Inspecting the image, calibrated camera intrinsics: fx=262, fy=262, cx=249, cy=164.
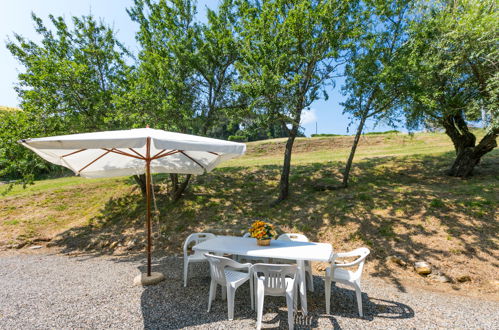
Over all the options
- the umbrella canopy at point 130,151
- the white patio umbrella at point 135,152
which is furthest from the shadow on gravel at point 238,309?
the umbrella canopy at point 130,151

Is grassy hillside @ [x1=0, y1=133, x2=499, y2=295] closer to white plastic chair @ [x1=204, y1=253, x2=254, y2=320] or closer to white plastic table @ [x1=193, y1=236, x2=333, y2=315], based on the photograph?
white plastic table @ [x1=193, y1=236, x2=333, y2=315]

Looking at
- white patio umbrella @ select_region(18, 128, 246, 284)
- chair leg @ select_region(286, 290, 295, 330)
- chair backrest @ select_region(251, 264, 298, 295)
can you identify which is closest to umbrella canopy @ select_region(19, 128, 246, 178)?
A: white patio umbrella @ select_region(18, 128, 246, 284)

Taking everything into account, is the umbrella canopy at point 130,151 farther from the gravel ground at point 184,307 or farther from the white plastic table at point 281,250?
the gravel ground at point 184,307

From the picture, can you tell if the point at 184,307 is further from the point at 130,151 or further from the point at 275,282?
the point at 130,151

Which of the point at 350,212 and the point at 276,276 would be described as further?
the point at 350,212

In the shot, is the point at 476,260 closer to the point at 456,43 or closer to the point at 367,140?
the point at 456,43

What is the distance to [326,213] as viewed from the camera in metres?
8.12

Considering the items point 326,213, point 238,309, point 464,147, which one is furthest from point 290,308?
point 464,147

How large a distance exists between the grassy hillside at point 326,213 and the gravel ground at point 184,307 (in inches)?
40.3

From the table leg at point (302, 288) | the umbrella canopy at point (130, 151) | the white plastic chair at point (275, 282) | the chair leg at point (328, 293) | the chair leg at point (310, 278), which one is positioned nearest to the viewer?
the white plastic chair at point (275, 282)

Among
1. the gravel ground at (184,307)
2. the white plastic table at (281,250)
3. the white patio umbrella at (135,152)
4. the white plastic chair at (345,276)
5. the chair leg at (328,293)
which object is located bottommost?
the gravel ground at (184,307)

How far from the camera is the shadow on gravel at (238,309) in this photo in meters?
3.65

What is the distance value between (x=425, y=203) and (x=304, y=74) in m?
5.42

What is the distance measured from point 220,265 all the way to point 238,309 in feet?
2.53
